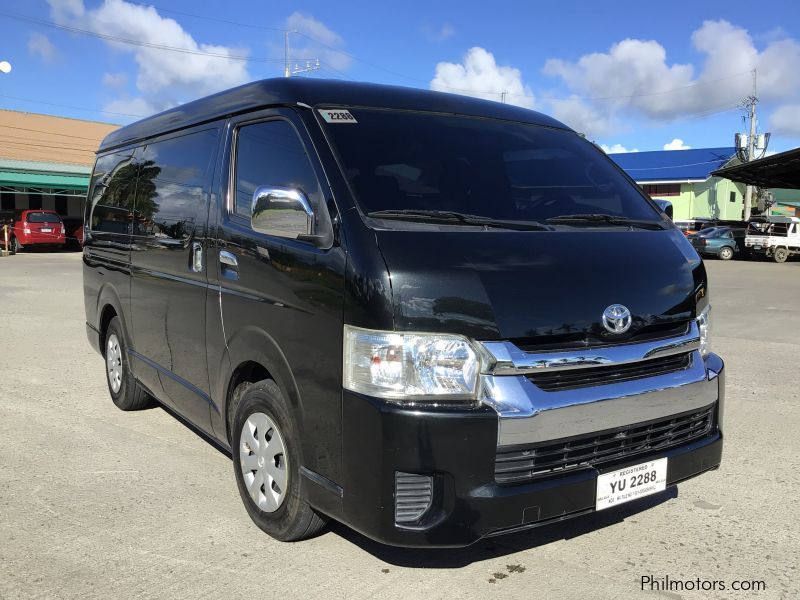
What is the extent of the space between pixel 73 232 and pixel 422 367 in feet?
105

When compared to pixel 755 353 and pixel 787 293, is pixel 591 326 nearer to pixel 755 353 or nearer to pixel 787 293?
pixel 755 353

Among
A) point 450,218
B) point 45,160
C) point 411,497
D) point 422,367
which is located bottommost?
point 411,497

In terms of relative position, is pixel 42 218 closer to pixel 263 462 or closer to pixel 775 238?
pixel 263 462

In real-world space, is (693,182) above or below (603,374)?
above

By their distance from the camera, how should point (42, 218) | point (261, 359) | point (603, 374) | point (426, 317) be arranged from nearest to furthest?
1. point (426, 317)
2. point (603, 374)
3. point (261, 359)
4. point (42, 218)

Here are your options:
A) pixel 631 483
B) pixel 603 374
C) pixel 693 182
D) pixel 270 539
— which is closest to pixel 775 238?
pixel 693 182

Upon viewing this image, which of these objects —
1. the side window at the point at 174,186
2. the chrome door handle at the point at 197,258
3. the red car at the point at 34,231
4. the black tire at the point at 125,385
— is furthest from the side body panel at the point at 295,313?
the red car at the point at 34,231

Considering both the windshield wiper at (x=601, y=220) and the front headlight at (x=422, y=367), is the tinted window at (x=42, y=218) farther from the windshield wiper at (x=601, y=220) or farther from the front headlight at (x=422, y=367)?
the front headlight at (x=422, y=367)

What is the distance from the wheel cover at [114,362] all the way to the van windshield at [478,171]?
10.8 ft

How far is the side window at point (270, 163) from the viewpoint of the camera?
134 inches

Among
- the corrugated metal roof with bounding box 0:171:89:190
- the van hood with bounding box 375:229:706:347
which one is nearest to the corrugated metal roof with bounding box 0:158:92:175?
the corrugated metal roof with bounding box 0:171:89:190

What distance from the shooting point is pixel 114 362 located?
19.9 ft

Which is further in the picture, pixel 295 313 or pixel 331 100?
pixel 331 100

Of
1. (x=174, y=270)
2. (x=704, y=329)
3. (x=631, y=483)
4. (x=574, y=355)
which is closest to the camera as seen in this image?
(x=574, y=355)
